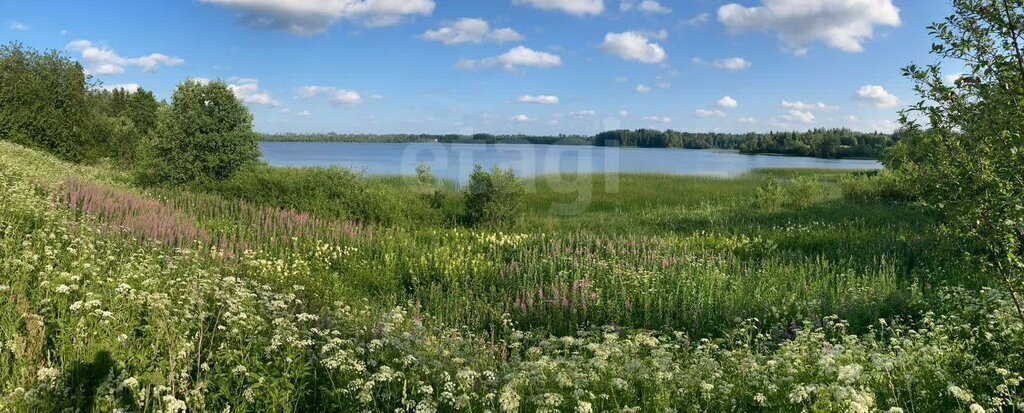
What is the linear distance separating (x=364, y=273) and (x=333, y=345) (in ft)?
18.3

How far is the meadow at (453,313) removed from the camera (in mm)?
4043

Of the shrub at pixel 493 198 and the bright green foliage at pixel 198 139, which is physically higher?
the bright green foliage at pixel 198 139

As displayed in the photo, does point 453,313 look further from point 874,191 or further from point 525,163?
point 525,163

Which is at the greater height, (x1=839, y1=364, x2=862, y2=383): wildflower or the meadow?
(x1=839, y1=364, x2=862, y2=383): wildflower

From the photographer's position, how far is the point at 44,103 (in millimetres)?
32188

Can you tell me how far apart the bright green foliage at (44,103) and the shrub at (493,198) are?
2794 cm

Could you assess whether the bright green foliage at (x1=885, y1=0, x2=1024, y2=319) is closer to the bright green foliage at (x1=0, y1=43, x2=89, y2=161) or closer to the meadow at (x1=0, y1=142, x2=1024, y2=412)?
the meadow at (x1=0, y1=142, x2=1024, y2=412)

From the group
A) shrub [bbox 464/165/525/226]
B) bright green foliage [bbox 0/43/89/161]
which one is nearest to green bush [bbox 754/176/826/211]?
shrub [bbox 464/165/525/226]

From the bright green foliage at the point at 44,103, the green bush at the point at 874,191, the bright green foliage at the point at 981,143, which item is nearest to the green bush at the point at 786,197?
the green bush at the point at 874,191

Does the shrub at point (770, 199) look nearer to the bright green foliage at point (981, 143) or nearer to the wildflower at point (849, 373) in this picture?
the bright green foliage at point (981, 143)

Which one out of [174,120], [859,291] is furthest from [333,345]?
[174,120]

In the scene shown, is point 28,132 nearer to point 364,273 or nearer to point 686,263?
point 364,273

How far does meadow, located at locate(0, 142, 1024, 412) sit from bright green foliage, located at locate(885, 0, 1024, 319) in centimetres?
49

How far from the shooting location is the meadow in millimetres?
4043
